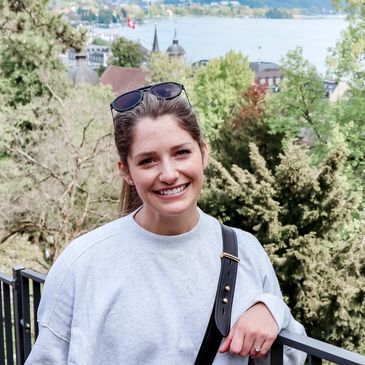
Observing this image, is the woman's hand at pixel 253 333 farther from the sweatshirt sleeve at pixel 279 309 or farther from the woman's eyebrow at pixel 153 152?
the woman's eyebrow at pixel 153 152

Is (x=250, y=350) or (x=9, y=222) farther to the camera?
(x=9, y=222)

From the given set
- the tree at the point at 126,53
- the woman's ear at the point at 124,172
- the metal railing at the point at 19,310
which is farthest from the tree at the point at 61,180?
the tree at the point at 126,53

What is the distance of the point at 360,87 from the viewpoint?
1558 cm

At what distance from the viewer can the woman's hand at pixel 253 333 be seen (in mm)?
1380

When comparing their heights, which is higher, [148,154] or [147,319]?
[148,154]

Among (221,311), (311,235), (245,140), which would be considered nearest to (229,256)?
(221,311)

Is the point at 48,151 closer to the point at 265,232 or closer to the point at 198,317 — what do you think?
the point at 265,232

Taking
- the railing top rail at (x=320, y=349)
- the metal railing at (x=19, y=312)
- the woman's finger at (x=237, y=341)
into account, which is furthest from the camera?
the metal railing at (x=19, y=312)

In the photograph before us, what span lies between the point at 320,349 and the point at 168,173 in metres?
0.54

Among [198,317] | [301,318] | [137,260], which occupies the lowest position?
[301,318]

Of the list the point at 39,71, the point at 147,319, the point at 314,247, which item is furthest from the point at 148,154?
the point at 39,71

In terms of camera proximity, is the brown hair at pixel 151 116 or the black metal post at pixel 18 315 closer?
the brown hair at pixel 151 116

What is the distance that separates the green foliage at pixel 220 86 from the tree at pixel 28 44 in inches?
326

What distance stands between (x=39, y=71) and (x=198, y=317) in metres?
22.5
